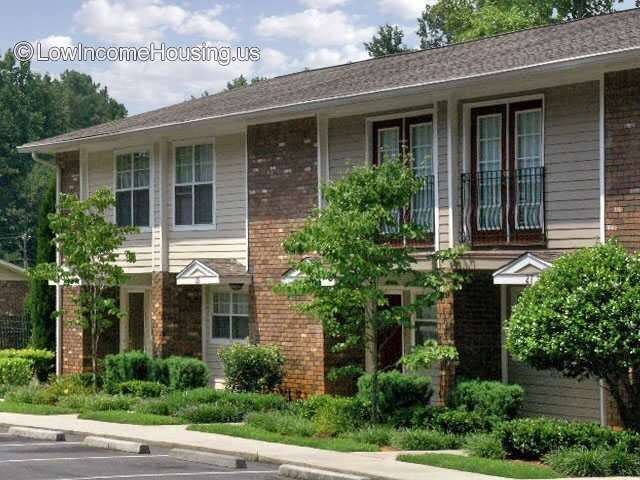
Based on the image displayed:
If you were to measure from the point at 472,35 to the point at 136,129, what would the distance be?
771 inches

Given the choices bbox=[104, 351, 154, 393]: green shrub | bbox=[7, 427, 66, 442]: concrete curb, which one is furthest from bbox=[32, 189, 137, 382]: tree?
bbox=[7, 427, 66, 442]: concrete curb

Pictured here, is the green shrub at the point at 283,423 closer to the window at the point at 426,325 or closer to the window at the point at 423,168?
the window at the point at 426,325

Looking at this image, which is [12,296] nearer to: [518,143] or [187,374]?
[187,374]

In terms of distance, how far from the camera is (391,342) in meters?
25.5

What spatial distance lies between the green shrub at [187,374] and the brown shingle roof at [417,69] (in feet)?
16.1

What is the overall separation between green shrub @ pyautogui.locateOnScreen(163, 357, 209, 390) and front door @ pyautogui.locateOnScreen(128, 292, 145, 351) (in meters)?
5.26

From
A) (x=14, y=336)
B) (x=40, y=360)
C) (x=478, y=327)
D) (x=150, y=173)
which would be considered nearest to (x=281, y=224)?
(x=150, y=173)

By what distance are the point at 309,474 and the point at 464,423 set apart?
4200mm

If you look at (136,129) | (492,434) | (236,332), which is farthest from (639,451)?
(136,129)

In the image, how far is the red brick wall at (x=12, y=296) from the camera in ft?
137

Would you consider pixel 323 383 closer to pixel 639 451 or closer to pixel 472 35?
pixel 639 451

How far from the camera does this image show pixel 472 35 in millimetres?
44844

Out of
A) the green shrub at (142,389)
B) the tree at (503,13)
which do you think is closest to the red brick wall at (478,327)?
the green shrub at (142,389)

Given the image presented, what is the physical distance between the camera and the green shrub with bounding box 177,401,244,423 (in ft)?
74.3
